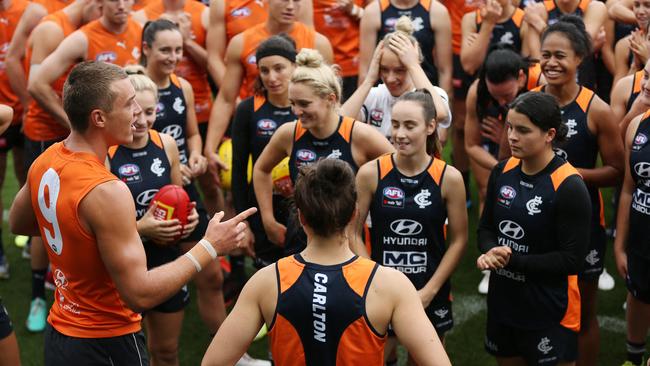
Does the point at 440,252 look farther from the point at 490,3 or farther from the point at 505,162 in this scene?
the point at 490,3

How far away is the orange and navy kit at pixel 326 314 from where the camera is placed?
3391mm

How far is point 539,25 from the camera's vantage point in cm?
786

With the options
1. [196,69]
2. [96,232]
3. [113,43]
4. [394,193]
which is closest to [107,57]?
[113,43]

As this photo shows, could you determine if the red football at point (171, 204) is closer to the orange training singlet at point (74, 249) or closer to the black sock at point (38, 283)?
the orange training singlet at point (74, 249)

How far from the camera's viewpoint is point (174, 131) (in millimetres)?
6801

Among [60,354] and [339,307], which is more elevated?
[339,307]

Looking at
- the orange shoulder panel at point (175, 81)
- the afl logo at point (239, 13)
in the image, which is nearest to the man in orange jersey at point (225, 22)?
the afl logo at point (239, 13)

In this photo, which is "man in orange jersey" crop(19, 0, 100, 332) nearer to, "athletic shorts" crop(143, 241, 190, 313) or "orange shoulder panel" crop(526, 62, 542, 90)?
"athletic shorts" crop(143, 241, 190, 313)

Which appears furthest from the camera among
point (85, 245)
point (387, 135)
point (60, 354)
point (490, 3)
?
point (490, 3)

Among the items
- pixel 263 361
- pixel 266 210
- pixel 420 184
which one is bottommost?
pixel 263 361

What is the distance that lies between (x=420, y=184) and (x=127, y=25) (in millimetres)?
3933

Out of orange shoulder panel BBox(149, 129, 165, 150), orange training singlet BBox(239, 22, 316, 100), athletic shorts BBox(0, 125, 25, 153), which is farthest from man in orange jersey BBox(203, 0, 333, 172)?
athletic shorts BBox(0, 125, 25, 153)

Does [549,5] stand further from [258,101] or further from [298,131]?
[298,131]

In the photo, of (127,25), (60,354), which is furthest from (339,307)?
(127,25)
